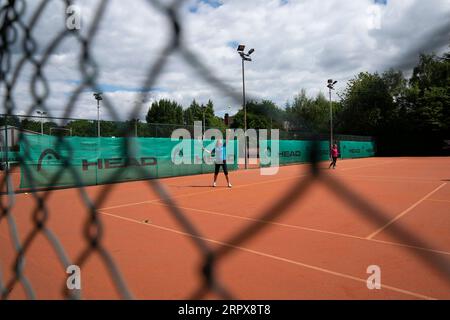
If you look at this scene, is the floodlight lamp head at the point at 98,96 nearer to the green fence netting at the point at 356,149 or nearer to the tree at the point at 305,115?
the tree at the point at 305,115

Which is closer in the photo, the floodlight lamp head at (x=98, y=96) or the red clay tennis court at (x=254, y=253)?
the floodlight lamp head at (x=98, y=96)

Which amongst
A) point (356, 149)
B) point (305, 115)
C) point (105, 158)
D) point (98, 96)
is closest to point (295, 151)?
point (105, 158)

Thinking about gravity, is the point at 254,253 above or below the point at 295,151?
below

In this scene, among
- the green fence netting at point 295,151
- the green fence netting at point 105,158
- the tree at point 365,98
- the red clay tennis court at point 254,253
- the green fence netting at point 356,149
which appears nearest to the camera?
the tree at point 365,98

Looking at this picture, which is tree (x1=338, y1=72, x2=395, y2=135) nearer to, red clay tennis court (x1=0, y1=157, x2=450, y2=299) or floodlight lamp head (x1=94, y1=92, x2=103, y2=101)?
red clay tennis court (x1=0, y1=157, x2=450, y2=299)

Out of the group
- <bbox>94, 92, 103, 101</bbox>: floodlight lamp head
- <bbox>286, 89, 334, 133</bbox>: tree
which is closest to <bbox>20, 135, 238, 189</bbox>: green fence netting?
<bbox>94, 92, 103, 101</bbox>: floodlight lamp head

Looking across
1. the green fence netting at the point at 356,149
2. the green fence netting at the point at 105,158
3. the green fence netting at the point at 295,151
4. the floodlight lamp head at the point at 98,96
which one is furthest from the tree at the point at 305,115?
the green fence netting at the point at 356,149

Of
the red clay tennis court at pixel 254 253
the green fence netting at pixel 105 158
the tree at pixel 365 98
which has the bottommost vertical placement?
the red clay tennis court at pixel 254 253

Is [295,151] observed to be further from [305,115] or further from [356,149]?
[305,115]

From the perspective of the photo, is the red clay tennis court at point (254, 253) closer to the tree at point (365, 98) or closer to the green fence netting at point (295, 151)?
the tree at point (365, 98)

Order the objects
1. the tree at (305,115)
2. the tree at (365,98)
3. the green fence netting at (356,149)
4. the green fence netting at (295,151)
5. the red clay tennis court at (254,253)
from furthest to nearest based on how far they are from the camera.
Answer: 1. the green fence netting at (356,149)
2. the green fence netting at (295,151)
3. the red clay tennis court at (254,253)
4. the tree at (365,98)
5. the tree at (305,115)

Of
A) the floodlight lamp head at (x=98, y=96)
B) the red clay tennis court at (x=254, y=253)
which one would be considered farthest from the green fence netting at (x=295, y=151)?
the floodlight lamp head at (x=98, y=96)

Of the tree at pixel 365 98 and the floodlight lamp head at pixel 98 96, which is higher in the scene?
the tree at pixel 365 98
